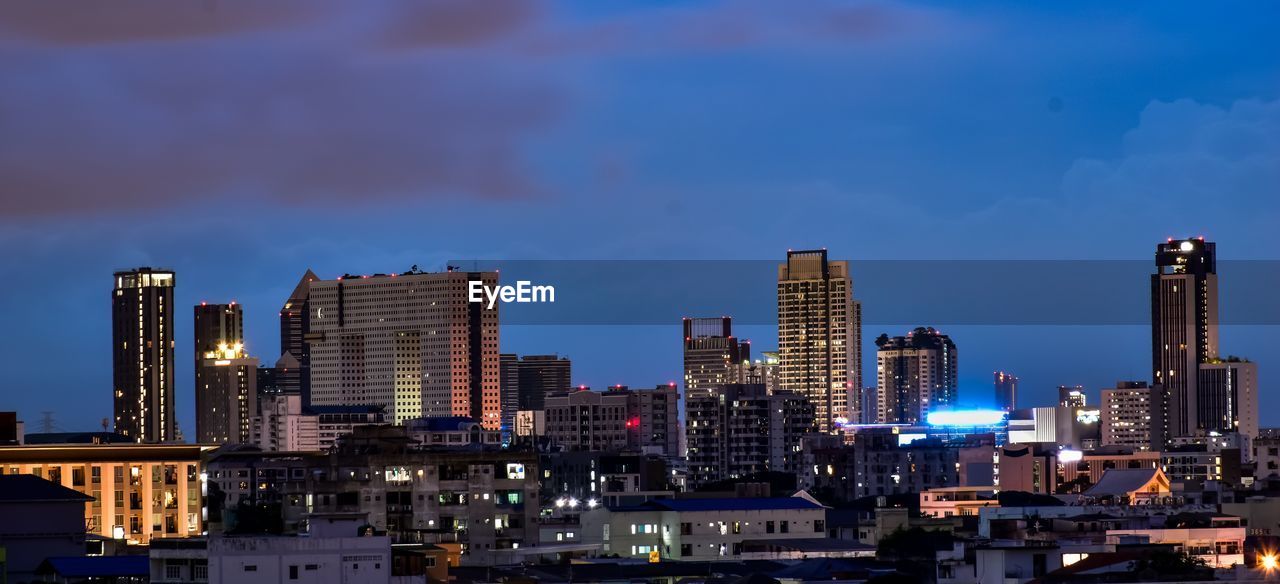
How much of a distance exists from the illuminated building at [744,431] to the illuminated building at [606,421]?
571cm

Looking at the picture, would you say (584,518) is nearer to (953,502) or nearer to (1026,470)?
(953,502)

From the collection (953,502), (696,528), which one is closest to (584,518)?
(696,528)

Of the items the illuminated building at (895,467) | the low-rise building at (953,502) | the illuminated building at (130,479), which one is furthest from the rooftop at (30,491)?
the illuminated building at (895,467)

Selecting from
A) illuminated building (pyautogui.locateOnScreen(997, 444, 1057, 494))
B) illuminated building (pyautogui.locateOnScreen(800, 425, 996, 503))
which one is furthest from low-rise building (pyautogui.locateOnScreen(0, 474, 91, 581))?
illuminated building (pyautogui.locateOnScreen(997, 444, 1057, 494))

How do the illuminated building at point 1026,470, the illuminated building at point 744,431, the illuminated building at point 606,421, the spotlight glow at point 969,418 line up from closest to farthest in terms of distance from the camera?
the illuminated building at point 1026,470 → the illuminated building at point 744,431 → the spotlight glow at point 969,418 → the illuminated building at point 606,421

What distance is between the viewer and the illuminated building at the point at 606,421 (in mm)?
189250

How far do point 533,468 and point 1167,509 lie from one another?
18368mm

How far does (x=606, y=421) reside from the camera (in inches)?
7510

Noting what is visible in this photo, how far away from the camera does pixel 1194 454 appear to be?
153 metres

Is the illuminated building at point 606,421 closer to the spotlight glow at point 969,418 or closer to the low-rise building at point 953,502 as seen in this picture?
the spotlight glow at point 969,418

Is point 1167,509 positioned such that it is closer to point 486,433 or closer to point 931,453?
point 931,453

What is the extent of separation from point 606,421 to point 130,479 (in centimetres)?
11047

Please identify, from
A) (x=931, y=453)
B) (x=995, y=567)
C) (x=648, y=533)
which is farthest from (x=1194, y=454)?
(x=995, y=567)

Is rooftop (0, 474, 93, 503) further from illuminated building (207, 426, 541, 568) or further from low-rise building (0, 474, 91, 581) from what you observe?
illuminated building (207, 426, 541, 568)
